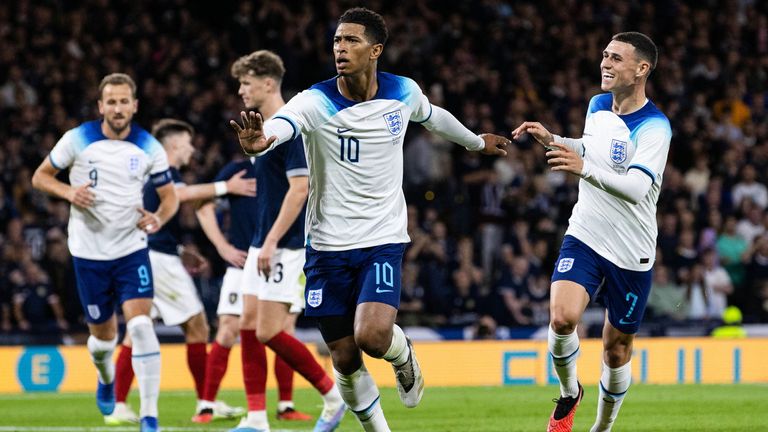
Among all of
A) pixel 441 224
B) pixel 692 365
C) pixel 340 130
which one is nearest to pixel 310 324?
pixel 441 224

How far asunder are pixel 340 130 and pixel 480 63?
14.9 meters

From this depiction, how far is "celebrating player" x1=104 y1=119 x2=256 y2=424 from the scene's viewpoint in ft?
35.3

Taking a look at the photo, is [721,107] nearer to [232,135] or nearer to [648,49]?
[232,135]

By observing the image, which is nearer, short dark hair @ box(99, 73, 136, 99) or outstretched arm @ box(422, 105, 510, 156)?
outstretched arm @ box(422, 105, 510, 156)

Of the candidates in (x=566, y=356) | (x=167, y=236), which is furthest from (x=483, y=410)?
(x=566, y=356)

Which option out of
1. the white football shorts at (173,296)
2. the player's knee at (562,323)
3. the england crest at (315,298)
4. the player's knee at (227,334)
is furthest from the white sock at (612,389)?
the white football shorts at (173,296)

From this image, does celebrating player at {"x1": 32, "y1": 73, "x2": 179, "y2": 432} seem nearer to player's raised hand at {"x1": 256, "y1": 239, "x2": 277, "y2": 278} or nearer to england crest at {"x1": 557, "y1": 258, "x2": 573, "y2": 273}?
player's raised hand at {"x1": 256, "y1": 239, "x2": 277, "y2": 278}

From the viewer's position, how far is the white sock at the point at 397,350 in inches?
284

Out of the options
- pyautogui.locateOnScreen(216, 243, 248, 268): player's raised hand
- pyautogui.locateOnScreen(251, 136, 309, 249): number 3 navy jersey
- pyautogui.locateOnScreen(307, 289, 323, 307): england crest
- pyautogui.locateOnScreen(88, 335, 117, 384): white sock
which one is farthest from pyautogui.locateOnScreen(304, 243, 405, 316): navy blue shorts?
pyautogui.locateOnScreen(216, 243, 248, 268): player's raised hand

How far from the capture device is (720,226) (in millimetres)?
19047

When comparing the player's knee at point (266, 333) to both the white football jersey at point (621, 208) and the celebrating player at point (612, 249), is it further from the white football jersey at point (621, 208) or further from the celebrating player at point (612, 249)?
the white football jersey at point (621, 208)

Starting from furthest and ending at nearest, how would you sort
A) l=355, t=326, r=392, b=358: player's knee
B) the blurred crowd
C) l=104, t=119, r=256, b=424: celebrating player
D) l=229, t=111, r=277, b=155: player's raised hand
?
1. the blurred crowd
2. l=104, t=119, r=256, b=424: celebrating player
3. l=355, t=326, r=392, b=358: player's knee
4. l=229, t=111, r=277, b=155: player's raised hand

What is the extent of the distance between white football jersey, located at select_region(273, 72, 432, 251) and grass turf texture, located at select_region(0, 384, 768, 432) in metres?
2.71

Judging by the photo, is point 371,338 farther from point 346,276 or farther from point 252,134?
point 252,134
